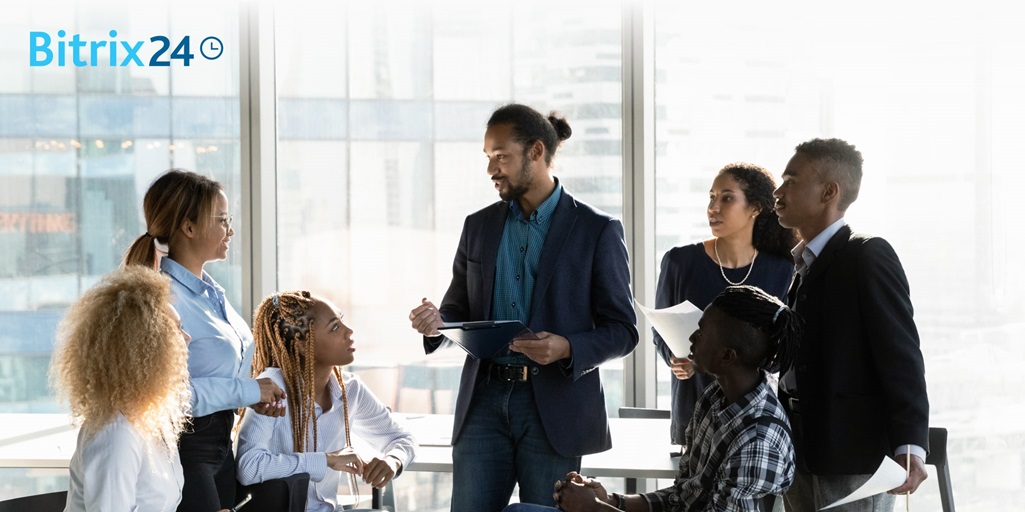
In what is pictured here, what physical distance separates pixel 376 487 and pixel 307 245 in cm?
202

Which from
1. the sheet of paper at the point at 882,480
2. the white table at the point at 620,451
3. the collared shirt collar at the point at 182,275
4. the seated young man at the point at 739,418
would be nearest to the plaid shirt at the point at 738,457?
the seated young man at the point at 739,418

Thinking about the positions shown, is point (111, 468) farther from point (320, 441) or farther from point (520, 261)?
point (520, 261)

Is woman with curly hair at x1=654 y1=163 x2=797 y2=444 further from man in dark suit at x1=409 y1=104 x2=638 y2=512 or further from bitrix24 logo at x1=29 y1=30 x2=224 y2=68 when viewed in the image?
bitrix24 logo at x1=29 y1=30 x2=224 y2=68

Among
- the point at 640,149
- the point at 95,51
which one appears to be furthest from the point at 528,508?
the point at 95,51

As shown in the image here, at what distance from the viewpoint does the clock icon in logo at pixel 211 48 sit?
4.63m

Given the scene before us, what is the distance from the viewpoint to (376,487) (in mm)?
2900

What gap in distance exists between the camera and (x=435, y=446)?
3695mm

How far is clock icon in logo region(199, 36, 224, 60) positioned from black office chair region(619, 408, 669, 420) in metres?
2.50

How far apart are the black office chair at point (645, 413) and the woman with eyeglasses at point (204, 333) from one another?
70.0 inches

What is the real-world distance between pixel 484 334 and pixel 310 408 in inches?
25.8

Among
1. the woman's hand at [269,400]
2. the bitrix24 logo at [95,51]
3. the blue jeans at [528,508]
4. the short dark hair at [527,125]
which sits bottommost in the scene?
the blue jeans at [528,508]

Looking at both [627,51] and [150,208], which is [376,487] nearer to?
[150,208]

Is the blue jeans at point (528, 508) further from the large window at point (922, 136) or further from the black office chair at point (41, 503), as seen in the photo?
the large window at point (922, 136)

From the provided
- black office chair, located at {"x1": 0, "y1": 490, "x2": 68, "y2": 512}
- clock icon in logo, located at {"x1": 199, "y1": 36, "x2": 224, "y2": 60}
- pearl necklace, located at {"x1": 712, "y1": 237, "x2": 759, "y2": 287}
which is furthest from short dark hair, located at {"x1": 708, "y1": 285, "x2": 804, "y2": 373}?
clock icon in logo, located at {"x1": 199, "y1": 36, "x2": 224, "y2": 60}
